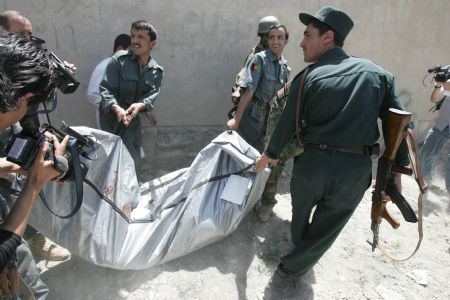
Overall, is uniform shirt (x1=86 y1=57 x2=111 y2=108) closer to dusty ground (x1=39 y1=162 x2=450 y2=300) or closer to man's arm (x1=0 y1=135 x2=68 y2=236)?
dusty ground (x1=39 y1=162 x2=450 y2=300)

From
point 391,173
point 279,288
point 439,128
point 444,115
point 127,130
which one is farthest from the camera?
point 439,128

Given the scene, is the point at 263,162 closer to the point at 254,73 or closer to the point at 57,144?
the point at 254,73

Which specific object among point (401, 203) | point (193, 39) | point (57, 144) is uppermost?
point (193, 39)

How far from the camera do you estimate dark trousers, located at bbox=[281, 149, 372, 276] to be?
1950 millimetres

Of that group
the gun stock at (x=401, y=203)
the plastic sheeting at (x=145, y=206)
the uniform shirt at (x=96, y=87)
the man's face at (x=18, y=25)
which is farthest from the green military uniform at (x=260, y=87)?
the man's face at (x=18, y=25)

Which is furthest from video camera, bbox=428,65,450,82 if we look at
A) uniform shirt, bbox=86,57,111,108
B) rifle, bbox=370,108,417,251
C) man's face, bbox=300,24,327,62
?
uniform shirt, bbox=86,57,111,108

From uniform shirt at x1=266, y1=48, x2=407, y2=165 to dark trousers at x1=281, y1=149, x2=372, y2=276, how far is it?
12cm

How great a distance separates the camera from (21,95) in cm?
105

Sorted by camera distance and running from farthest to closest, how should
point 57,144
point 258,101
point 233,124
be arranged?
point 258,101 → point 233,124 → point 57,144

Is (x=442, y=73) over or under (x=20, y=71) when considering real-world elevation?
under

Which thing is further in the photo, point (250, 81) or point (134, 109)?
point (250, 81)

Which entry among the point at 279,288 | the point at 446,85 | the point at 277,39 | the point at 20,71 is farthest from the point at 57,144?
the point at 446,85

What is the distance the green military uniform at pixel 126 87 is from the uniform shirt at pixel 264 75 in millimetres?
822

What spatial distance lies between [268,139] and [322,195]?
3.19 ft
